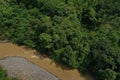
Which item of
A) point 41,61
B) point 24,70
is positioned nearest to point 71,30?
point 41,61

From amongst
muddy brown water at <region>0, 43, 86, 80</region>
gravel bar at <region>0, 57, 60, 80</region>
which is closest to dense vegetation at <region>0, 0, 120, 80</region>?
muddy brown water at <region>0, 43, 86, 80</region>

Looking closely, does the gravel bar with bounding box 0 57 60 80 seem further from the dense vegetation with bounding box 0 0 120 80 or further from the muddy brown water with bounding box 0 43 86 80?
the dense vegetation with bounding box 0 0 120 80

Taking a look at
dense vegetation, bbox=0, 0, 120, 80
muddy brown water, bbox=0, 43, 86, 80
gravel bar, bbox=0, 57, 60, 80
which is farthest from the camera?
muddy brown water, bbox=0, 43, 86, 80

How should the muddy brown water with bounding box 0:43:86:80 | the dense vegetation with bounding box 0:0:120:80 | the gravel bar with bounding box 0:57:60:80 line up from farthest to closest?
1. the muddy brown water with bounding box 0:43:86:80
2. the dense vegetation with bounding box 0:0:120:80
3. the gravel bar with bounding box 0:57:60:80

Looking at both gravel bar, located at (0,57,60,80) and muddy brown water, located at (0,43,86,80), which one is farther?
muddy brown water, located at (0,43,86,80)

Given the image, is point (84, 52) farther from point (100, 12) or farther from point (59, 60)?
point (100, 12)

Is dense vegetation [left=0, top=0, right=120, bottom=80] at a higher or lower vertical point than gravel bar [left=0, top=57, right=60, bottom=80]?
higher

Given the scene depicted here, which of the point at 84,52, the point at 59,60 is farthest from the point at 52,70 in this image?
the point at 84,52
